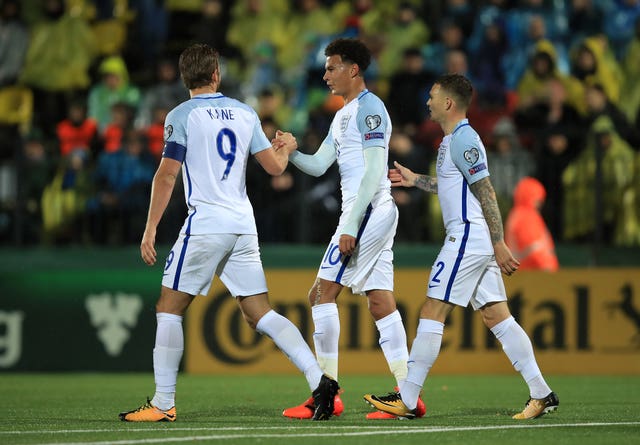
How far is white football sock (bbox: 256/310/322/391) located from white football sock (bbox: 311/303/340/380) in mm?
588

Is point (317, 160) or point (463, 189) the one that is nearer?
point (463, 189)

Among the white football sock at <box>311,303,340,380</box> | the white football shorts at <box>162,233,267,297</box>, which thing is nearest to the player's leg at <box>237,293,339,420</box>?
the white football shorts at <box>162,233,267,297</box>

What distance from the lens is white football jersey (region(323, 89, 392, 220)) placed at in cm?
857

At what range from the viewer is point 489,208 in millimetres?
8180

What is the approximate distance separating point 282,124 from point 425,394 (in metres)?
6.07

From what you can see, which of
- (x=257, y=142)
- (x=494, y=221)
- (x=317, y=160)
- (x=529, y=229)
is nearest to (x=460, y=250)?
(x=494, y=221)

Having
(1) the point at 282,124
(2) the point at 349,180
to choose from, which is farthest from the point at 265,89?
(2) the point at 349,180

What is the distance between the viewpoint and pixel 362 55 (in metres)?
8.89

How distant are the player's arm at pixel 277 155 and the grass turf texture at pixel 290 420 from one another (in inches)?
64.8

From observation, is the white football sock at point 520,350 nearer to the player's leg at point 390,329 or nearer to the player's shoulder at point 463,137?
the player's leg at point 390,329

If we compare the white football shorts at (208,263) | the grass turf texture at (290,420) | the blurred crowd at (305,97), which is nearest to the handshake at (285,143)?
the white football shorts at (208,263)

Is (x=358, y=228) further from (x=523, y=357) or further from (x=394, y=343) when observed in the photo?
(x=523, y=357)

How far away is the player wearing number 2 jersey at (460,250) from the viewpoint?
27.0 ft

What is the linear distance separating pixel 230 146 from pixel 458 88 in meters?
1.59
